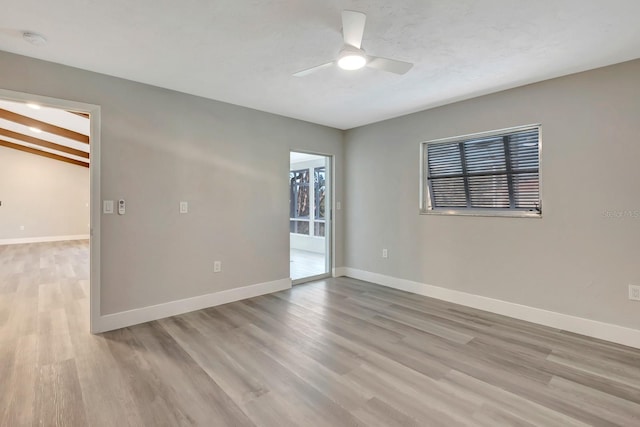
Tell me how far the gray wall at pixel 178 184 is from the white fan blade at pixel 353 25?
2.23 meters

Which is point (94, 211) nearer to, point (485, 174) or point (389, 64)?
point (389, 64)

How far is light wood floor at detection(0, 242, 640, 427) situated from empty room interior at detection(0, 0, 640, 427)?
0.02 m

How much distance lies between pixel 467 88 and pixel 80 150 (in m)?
9.23

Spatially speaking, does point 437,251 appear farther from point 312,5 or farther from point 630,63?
point 312,5

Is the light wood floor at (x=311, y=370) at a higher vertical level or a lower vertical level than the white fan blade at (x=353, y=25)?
lower

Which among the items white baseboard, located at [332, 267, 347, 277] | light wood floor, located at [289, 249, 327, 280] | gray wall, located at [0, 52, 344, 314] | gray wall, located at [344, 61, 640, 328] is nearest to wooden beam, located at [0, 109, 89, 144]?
gray wall, located at [0, 52, 344, 314]

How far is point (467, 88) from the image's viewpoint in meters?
3.24

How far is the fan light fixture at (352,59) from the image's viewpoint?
199 centimetres

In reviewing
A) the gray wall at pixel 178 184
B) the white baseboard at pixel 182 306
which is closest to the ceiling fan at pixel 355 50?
the gray wall at pixel 178 184

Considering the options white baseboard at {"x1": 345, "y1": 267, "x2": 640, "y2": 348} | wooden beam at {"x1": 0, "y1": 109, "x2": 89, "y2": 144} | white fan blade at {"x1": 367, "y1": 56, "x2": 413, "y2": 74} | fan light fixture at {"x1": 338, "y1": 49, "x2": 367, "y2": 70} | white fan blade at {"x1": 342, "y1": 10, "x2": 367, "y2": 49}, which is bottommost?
white baseboard at {"x1": 345, "y1": 267, "x2": 640, "y2": 348}

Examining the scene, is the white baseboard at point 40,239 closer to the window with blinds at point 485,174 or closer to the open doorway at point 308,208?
the open doorway at point 308,208

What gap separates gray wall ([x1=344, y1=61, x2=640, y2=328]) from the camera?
105 inches

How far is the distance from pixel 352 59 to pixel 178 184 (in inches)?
92.7

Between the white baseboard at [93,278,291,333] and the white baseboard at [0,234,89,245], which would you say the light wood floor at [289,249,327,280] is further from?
the white baseboard at [0,234,89,245]
